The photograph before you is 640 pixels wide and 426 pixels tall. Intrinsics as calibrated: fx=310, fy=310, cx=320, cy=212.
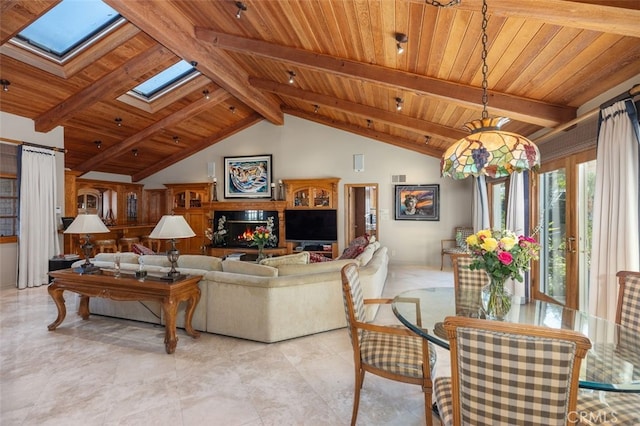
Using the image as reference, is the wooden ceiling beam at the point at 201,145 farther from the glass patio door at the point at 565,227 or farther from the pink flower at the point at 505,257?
the pink flower at the point at 505,257

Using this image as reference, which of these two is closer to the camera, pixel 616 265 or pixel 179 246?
pixel 616 265

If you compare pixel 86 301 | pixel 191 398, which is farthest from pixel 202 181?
pixel 191 398

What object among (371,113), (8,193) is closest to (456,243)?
(371,113)

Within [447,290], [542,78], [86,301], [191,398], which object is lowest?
[191,398]

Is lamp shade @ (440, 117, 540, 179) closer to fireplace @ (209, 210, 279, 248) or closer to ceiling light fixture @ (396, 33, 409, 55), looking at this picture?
ceiling light fixture @ (396, 33, 409, 55)

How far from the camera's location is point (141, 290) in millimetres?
2932

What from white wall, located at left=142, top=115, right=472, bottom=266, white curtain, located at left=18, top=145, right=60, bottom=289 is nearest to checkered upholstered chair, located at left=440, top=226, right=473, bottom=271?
white wall, located at left=142, top=115, right=472, bottom=266

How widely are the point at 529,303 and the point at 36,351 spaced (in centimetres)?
424

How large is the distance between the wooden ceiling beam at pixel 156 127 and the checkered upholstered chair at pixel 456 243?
5.76 m

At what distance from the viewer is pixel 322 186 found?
7703mm

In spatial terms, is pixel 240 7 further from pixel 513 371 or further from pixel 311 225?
pixel 311 225

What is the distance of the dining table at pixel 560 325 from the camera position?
125 cm

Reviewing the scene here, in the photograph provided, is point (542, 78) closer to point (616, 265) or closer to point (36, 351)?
point (616, 265)

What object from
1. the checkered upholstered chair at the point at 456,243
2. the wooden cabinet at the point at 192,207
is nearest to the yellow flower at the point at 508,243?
the checkered upholstered chair at the point at 456,243
